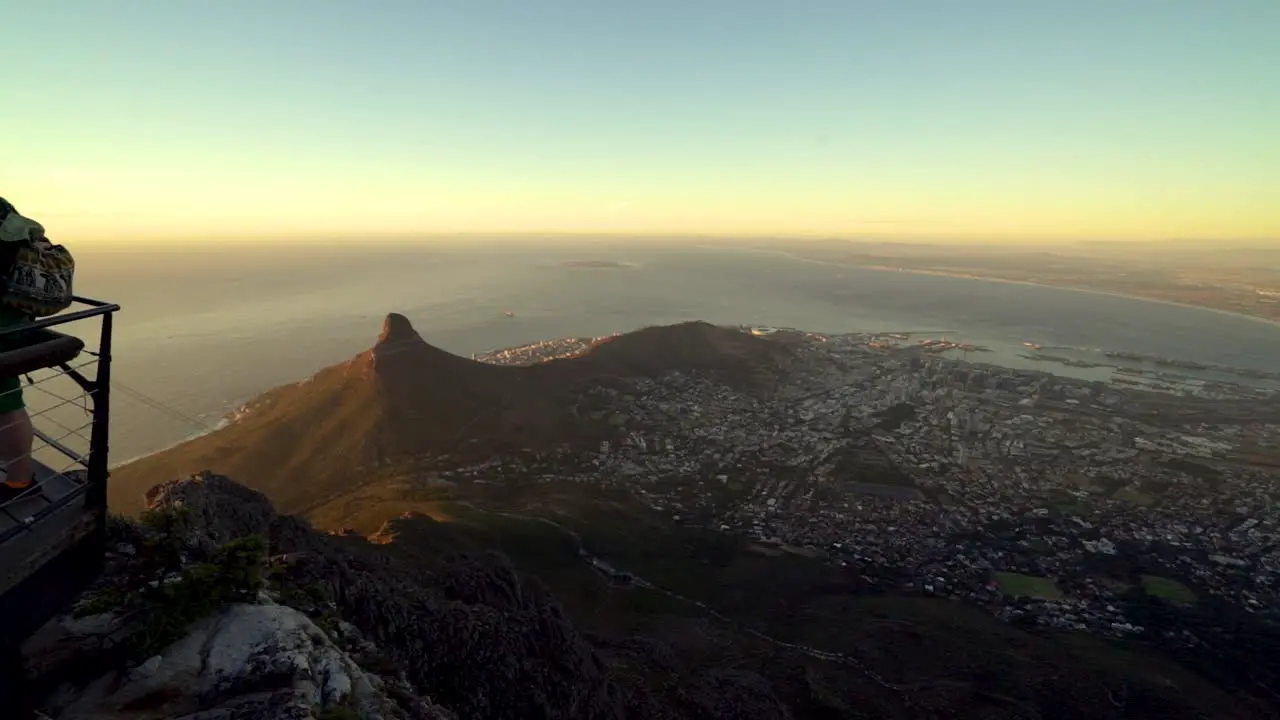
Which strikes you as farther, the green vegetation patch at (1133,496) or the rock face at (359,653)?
the green vegetation patch at (1133,496)

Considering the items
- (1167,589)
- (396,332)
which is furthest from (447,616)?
(396,332)

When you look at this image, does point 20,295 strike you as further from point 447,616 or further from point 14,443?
point 447,616

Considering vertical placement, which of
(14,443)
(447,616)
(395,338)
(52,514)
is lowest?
(447,616)

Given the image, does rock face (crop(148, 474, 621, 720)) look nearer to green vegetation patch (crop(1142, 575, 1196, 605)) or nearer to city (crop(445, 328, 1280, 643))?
city (crop(445, 328, 1280, 643))

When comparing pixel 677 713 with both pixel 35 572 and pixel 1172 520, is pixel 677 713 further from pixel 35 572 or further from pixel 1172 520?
pixel 1172 520

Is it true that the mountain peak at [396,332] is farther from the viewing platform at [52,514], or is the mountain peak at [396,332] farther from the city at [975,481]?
the viewing platform at [52,514]

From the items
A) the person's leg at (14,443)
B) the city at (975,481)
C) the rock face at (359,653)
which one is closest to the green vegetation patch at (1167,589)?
the city at (975,481)

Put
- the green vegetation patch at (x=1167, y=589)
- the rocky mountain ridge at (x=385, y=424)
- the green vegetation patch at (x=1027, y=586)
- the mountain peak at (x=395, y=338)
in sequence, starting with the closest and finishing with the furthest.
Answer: the green vegetation patch at (x=1167, y=589)
the green vegetation patch at (x=1027, y=586)
the rocky mountain ridge at (x=385, y=424)
the mountain peak at (x=395, y=338)

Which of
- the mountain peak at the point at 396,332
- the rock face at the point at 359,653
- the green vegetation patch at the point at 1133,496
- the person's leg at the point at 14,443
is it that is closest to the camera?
the person's leg at the point at 14,443
